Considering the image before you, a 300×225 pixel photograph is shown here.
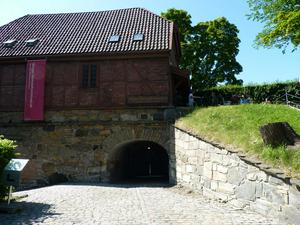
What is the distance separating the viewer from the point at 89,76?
624 inches

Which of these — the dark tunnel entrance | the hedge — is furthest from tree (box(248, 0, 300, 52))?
the dark tunnel entrance

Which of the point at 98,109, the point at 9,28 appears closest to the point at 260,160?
the point at 98,109

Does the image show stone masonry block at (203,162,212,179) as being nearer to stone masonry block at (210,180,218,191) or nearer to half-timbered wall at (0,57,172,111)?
stone masonry block at (210,180,218,191)

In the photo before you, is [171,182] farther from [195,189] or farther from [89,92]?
[89,92]

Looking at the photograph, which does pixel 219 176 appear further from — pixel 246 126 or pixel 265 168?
pixel 265 168

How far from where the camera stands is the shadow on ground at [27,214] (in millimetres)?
7469

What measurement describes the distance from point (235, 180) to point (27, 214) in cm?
533

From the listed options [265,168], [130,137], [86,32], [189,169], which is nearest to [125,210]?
[265,168]

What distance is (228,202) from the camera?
909 cm

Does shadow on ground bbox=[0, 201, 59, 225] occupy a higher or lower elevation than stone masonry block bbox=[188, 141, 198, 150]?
lower

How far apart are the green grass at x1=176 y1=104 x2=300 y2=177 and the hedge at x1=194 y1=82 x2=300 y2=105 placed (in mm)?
4985

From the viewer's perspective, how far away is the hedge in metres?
17.8

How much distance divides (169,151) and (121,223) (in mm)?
7075

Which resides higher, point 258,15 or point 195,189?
point 258,15
